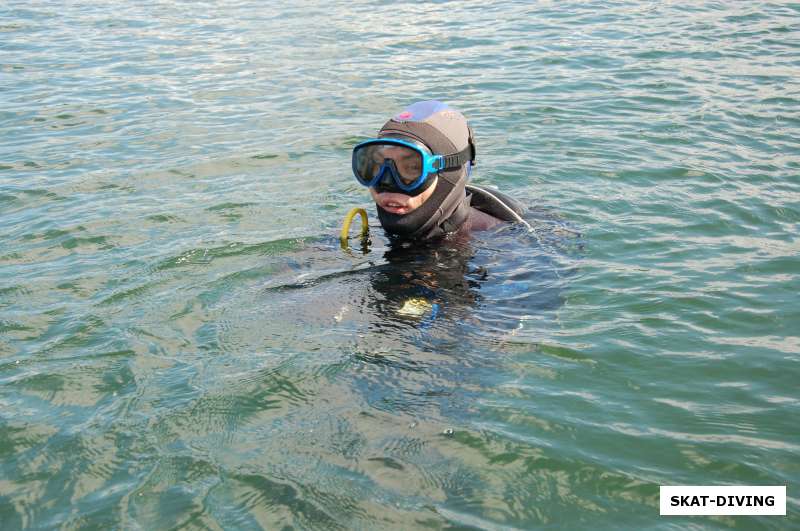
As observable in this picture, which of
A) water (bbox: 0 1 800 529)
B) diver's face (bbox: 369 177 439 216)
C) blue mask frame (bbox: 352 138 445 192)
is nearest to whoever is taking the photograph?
water (bbox: 0 1 800 529)

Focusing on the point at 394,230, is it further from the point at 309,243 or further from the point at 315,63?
the point at 315,63

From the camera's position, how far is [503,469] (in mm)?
3592

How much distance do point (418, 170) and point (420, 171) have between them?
0.05 ft

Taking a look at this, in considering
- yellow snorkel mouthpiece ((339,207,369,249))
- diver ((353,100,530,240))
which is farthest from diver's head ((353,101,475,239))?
yellow snorkel mouthpiece ((339,207,369,249))

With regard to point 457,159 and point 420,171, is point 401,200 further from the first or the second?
point 457,159

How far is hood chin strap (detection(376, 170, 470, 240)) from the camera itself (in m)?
5.48

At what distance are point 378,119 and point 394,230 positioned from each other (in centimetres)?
468

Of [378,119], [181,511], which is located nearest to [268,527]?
[181,511]

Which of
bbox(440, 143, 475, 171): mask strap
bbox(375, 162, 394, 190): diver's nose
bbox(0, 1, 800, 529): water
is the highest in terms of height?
bbox(440, 143, 475, 171): mask strap

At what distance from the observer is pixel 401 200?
214 inches

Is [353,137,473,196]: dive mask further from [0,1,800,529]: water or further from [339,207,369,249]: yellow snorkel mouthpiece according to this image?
[0,1,800,529]: water

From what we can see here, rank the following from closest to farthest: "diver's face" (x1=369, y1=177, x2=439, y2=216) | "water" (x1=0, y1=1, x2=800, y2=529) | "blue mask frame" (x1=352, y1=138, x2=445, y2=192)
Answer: "water" (x1=0, y1=1, x2=800, y2=529) → "blue mask frame" (x1=352, y1=138, x2=445, y2=192) → "diver's face" (x1=369, y1=177, x2=439, y2=216)

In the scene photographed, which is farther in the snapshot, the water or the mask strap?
the mask strap

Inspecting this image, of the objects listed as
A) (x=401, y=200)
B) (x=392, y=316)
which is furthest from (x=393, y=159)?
(x=392, y=316)
